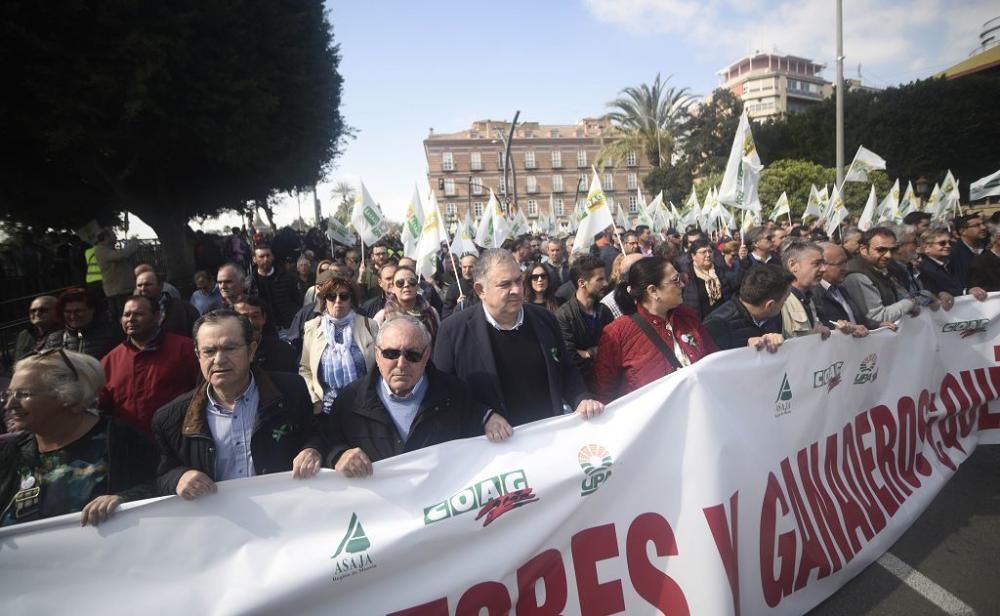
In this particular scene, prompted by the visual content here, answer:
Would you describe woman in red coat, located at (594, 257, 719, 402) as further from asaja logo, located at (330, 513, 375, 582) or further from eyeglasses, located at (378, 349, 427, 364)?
asaja logo, located at (330, 513, 375, 582)

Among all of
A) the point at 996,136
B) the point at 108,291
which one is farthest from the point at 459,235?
the point at 996,136

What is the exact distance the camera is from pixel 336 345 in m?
3.90

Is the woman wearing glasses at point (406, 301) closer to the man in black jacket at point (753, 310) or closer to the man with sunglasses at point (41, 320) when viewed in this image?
the man in black jacket at point (753, 310)

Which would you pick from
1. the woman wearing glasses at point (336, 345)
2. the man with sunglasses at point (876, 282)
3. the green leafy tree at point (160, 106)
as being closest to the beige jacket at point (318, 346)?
the woman wearing glasses at point (336, 345)

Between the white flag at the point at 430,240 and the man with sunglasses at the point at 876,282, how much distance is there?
4258 mm

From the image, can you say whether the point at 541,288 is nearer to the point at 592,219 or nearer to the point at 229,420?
the point at 229,420

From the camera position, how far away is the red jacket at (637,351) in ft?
10.4

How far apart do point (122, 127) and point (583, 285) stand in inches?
493

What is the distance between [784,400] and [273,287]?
630 cm

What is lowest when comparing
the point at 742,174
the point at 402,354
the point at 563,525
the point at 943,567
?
the point at 943,567

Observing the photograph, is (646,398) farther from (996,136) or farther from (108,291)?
(996,136)

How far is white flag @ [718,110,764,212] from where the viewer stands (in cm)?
984

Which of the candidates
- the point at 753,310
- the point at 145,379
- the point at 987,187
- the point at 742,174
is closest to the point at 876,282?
the point at 753,310

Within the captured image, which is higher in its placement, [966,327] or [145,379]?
[145,379]
